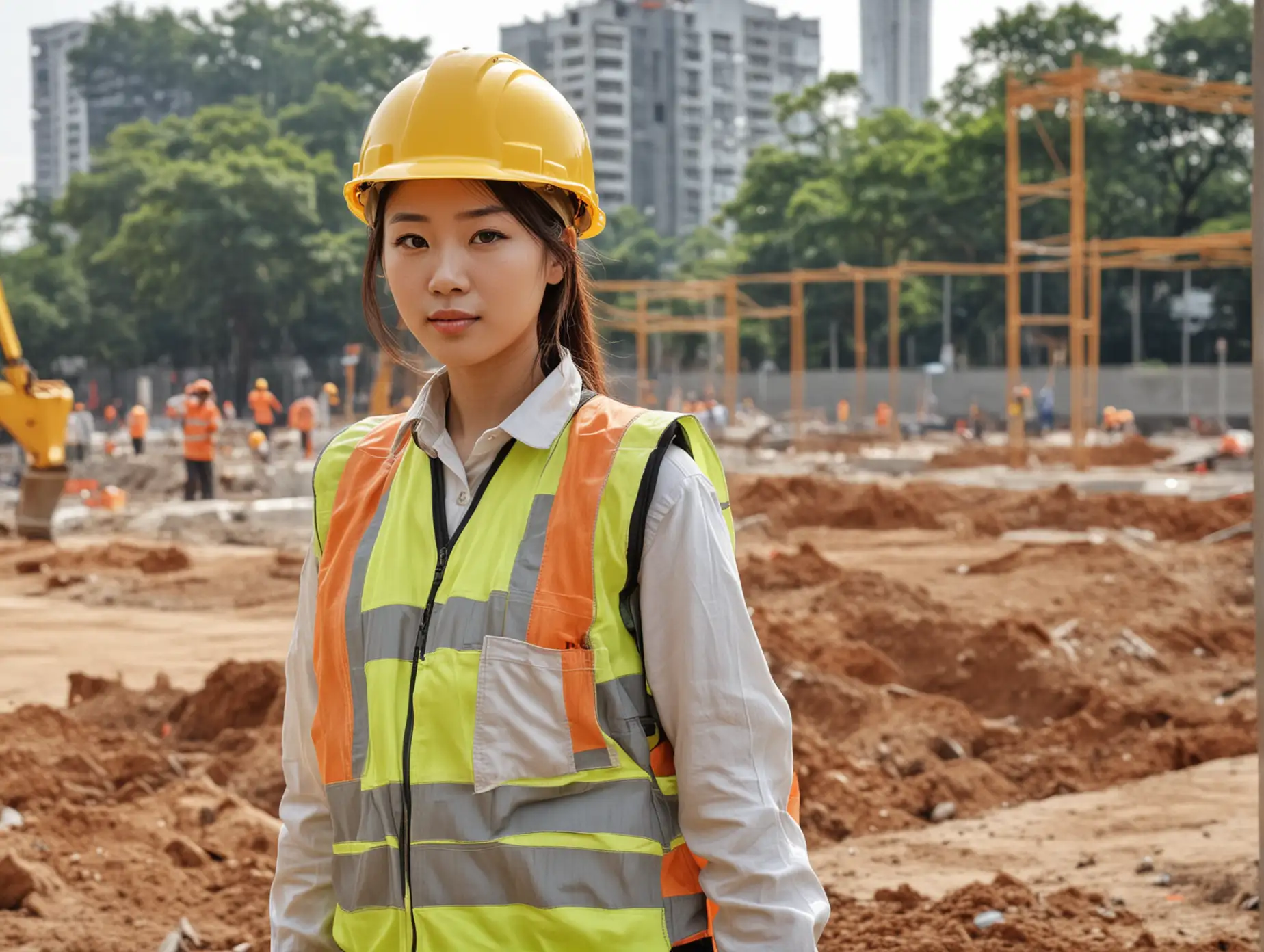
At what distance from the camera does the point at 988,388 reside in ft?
174

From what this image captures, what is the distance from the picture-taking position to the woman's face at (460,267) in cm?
189

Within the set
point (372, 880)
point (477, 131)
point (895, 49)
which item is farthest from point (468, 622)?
point (895, 49)

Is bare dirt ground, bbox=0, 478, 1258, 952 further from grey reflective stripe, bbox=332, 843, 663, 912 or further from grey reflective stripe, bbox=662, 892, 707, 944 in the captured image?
grey reflective stripe, bbox=332, 843, 663, 912

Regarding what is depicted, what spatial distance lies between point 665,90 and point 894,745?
401 feet

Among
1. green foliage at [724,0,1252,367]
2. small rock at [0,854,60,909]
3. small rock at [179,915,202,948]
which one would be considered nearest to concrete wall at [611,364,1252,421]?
green foliage at [724,0,1252,367]

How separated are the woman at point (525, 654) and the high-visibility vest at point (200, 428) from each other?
19.7 metres

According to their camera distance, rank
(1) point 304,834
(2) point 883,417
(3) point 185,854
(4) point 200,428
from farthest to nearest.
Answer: (2) point 883,417 → (4) point 200,428 → (3) point 185,854 → (1) point 304,834

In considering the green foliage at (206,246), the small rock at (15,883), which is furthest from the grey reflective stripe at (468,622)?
the green foliage at (206,246)

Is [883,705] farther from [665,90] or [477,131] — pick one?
[665,90]

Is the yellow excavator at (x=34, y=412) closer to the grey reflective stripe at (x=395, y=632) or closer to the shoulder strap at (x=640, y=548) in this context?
the grey reflective stripe at (x=395, y=632)

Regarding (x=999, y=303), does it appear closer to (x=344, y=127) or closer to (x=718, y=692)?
(x=344, y=127)

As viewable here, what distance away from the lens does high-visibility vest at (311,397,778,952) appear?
5.75 feet

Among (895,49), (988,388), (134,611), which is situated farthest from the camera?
(895,49)

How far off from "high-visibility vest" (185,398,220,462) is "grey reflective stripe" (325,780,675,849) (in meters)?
19.9
